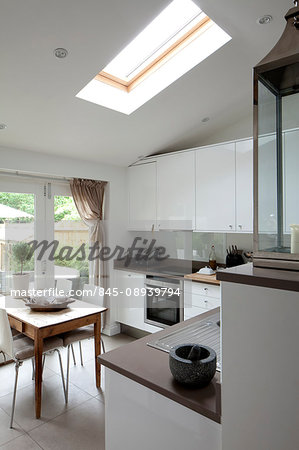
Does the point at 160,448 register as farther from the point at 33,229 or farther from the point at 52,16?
the point at 33,229

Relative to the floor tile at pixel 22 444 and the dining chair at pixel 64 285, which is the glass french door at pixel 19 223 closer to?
the dining chair at pixel 64 285

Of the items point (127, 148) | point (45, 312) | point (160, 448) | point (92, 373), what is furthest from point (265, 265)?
point (127, 148)

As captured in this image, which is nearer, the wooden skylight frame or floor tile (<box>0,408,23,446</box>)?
floor tile (<box>0,408,23,446</box>)

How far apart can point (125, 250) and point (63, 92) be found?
8.05 feet

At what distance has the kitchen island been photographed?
39.8 inches

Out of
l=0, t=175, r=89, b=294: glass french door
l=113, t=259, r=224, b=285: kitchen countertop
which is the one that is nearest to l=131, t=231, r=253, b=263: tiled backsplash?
l=113, t=259, r=224, b=285: kitchen countertop

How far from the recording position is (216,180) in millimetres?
3301

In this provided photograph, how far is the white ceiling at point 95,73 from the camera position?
1.80 m

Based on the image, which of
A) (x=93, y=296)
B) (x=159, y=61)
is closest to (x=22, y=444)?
(x=93, y=296)

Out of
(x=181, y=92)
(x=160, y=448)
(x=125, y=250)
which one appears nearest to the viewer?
(x=160, y=448)

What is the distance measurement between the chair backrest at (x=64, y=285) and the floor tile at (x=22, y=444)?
1599 mm

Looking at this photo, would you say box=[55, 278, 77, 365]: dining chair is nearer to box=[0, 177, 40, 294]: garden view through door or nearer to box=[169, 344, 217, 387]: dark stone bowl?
box=[0, 177, 40, 294]: garden view through door

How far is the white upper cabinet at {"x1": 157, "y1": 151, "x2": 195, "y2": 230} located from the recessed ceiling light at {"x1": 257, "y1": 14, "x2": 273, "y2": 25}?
1.60 metres

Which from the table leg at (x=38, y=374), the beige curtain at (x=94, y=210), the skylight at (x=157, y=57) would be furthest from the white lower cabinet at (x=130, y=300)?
the skylight at (x=157, y=57)
